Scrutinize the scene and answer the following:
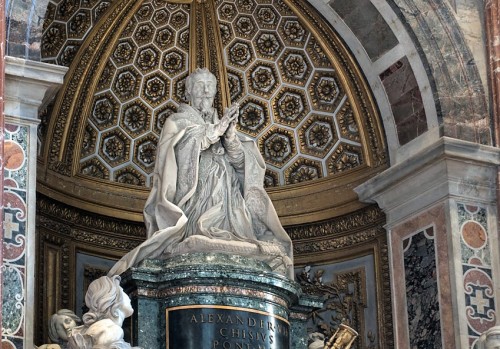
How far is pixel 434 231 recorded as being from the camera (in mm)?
18484

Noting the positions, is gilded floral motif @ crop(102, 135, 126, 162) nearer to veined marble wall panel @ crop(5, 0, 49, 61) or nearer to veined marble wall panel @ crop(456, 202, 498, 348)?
veined marble wall panel @ crop(5, 0, 49, 61)

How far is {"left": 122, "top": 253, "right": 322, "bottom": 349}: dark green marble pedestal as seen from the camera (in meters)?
16.2

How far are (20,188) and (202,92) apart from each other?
104 inches

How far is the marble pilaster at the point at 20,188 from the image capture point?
52.1 feet

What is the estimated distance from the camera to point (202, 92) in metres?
18.0

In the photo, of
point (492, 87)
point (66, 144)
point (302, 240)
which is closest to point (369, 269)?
point (302, 240)

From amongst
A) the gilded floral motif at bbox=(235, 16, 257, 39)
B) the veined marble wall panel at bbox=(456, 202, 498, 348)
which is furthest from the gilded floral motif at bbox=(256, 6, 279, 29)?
the veined marble wall panel at bbox=(456, 202, 498, 348)

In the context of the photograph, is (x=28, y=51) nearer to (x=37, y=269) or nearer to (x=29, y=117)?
(x=29, y=117)

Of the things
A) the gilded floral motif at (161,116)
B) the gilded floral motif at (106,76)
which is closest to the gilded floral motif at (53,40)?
the gilded floral motif at (106,76)

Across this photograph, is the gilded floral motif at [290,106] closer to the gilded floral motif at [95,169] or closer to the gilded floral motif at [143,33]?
the gilded floral motif at [143,33]

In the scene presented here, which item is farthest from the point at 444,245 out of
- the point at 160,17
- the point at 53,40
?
the point at 53,40

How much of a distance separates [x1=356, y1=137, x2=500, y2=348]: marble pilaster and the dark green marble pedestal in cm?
234

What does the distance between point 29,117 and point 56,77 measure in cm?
50

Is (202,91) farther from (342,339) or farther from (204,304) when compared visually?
(342,339)
